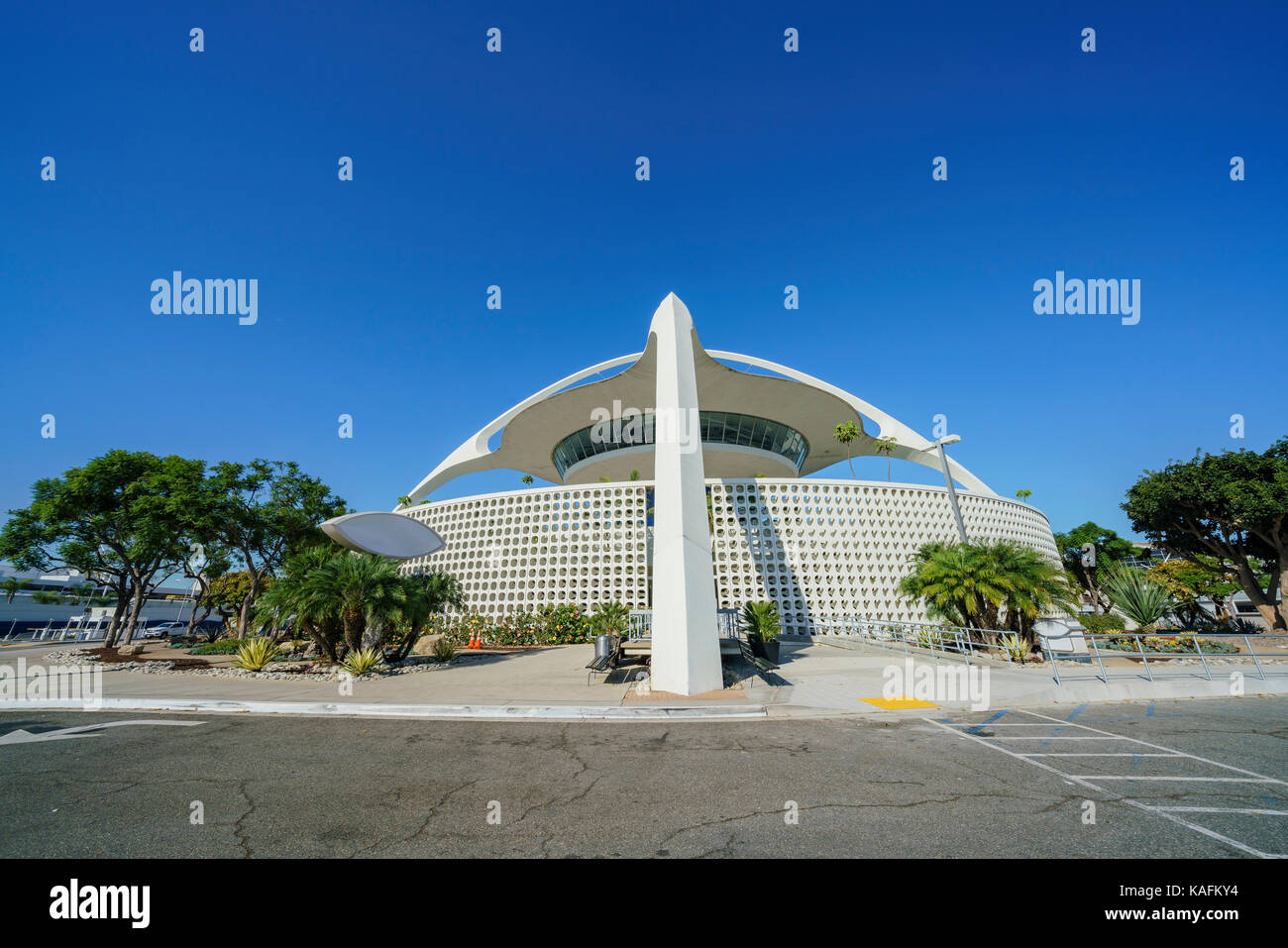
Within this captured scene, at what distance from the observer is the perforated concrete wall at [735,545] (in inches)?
885

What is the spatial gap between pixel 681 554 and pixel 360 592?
28.8 ft

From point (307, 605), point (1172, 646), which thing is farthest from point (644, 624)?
point (1172, 646)

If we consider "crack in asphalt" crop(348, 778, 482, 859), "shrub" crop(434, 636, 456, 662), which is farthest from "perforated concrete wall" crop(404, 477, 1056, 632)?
→ "crack in asphalt" crop(348, 778, 482, 859)

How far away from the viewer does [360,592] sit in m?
13.5

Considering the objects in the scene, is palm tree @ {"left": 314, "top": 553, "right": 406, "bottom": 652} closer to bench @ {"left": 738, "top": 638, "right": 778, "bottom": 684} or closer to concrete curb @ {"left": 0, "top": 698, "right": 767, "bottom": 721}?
concrete curb @ {"left": 0, "top": 698, "right": 767, "bottom": 721}

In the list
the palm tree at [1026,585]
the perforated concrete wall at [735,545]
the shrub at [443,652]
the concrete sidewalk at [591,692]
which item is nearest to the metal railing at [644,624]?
the perforated concrete wall at [735,545]

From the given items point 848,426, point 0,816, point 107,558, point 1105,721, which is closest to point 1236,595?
point 848,426

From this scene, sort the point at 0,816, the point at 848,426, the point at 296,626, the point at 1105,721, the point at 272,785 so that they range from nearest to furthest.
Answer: the point at 0,816 → the point at 272,785 → the point at 1105,721 → the point at 296,626 → the point at 848,426

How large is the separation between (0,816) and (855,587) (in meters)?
24.0

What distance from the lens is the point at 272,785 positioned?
4.80 metres

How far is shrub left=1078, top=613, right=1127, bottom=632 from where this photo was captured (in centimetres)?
2197
